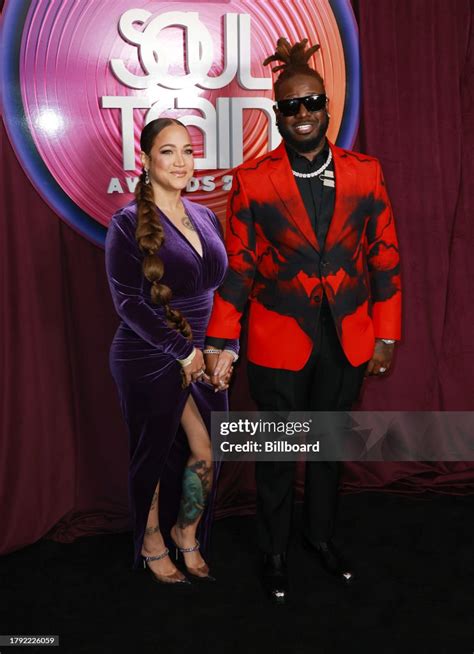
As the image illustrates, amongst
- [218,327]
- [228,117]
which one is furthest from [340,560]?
[228,117]

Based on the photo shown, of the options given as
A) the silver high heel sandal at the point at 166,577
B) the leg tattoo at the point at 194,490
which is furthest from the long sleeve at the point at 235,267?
the silver high heel sandal at the point at 166,577

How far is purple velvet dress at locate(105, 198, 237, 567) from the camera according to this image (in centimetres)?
238

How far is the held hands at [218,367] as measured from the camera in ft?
7.97

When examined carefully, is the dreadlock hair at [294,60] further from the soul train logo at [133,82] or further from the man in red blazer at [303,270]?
the soul train logo at [133,82]

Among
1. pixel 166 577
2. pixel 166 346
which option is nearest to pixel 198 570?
pixel 166 577

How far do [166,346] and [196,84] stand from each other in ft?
3.91

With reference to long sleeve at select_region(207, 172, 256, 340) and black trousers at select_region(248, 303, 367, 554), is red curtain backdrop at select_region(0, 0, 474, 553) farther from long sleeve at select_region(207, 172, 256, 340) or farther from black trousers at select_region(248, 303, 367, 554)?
long sleeve at select_region(207, 172, 256, 340)

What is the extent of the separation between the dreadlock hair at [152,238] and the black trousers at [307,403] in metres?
0.31

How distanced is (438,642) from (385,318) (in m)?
1.01

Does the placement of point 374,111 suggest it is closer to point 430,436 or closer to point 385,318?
point 385,318

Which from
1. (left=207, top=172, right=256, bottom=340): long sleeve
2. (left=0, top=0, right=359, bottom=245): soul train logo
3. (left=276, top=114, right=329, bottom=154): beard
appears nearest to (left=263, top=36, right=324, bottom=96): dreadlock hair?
(left=276, top=114, right=329, bottom=154): beard

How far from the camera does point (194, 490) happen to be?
264cm

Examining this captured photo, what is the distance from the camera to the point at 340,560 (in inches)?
105

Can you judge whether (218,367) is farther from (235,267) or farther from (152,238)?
(152,238)
